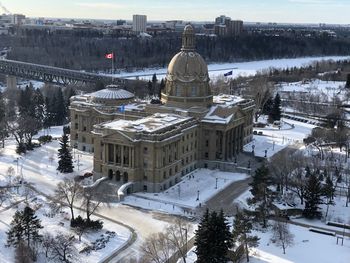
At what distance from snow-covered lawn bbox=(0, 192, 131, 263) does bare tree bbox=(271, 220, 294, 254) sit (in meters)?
16.6

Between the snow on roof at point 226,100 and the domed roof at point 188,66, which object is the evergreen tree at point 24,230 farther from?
the snow on roof at point 226,100

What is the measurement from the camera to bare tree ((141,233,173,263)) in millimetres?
53344

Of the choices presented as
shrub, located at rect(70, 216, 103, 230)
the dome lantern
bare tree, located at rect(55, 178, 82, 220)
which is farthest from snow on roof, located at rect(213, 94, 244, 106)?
shrub, located at rect(70, 216, 103, 230)

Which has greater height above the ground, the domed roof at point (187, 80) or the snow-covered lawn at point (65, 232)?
the domed roof at point (187, 80)

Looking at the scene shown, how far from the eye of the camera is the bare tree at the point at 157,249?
53.3 metres

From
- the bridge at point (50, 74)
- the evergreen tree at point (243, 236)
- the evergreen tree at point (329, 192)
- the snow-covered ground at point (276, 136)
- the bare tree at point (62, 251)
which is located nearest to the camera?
the bare tree at point (62, 251)

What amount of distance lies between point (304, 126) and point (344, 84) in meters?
57.4

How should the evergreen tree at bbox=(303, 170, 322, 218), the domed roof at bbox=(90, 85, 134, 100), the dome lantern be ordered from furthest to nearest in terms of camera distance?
the domed roof at bbox=(90, 85, 134, 100) < the dome lantern < the evergreen tree at bbox=(303, 170, 322, 218)

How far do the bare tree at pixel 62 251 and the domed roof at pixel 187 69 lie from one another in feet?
140

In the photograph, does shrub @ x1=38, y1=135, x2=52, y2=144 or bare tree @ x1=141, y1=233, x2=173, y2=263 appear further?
shrub @ x1=38, y1=135, x2=52, y2=144

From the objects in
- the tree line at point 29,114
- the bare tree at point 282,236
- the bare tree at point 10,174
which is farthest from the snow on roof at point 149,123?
the tree line at point 29,114

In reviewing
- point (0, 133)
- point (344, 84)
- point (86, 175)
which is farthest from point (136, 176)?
point (344, 84)

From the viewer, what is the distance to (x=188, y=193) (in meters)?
76.4

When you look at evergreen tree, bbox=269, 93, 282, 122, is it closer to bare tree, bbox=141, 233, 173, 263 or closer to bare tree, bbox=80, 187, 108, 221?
bare tree, bbox=80, 187, 108, 221
